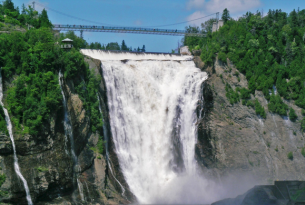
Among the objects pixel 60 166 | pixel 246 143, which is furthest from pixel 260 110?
pixel 60 166

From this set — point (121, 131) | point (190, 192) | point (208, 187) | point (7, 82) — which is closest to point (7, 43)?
point (7, 82)

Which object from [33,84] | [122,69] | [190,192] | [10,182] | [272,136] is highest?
[122,69]

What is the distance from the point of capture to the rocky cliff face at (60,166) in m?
27.5

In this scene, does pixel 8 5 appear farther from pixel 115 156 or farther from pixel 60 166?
pixel 60 166

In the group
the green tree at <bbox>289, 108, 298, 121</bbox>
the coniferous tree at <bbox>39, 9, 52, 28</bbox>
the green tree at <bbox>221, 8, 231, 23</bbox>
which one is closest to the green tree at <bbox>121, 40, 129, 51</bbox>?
the green tree at <bbox>221, 8, 231, 23</bbox>

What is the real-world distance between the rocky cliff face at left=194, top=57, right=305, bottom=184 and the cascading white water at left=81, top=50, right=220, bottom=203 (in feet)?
6.76

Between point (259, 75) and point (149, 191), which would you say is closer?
point (149, 191)

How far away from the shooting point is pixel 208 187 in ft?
129

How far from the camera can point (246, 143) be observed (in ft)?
135

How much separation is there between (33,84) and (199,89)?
1895cm

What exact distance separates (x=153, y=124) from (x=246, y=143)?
11.5m

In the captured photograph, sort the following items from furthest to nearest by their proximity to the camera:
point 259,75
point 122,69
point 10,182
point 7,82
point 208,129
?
point 259,75 < point 208,129 < point 122,69 < point 7,82 < point 10,182

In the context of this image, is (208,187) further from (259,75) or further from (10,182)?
(10,182)

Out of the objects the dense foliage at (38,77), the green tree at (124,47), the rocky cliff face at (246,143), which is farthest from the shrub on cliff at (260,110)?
the green tree at (124,47)
